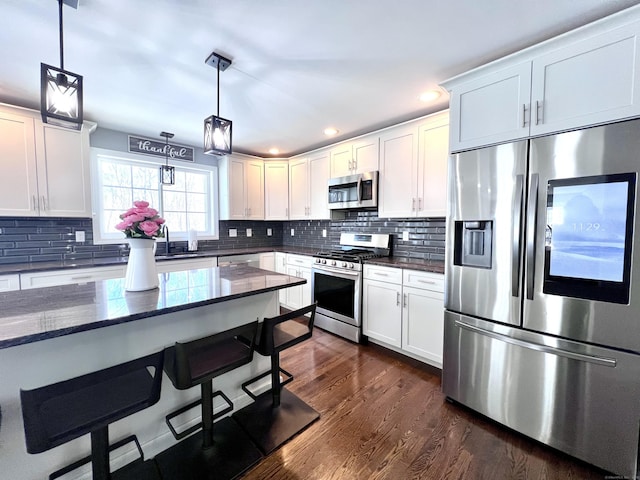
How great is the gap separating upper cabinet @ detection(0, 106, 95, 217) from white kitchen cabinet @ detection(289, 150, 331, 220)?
8.06 ft

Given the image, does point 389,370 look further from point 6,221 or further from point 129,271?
point 6,221

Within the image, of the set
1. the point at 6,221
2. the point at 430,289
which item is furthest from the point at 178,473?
the point at 6,221

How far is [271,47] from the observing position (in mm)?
1780

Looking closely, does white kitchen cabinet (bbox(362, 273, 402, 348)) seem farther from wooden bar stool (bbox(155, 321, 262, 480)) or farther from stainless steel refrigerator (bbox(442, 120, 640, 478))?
wooden bar stool (bbox(155, 321, 262, 480))

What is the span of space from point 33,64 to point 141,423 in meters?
2.53

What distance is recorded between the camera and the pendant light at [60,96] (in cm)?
124

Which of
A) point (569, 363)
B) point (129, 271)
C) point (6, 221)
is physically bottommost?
point (569, 363)

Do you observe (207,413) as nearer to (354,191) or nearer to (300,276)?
(300,276)

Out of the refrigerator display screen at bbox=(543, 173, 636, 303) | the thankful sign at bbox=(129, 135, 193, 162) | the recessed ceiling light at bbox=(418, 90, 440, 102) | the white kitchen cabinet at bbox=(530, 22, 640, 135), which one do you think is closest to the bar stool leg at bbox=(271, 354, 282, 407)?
the refrigerator display screen at bbox=(543, 173, 636, 303)

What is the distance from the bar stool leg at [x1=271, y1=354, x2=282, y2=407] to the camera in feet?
6.25

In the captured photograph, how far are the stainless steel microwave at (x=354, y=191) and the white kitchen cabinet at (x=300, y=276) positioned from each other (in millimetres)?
846

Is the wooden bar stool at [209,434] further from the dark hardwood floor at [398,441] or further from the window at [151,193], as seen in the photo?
the window at [151,193]

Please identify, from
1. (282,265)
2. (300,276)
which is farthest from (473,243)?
(282,265)

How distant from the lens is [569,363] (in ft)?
5.11
